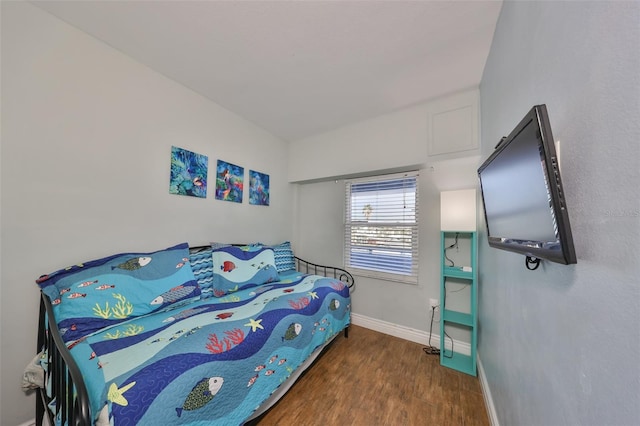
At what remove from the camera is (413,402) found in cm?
159

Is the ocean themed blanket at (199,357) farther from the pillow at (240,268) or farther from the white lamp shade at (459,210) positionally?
the white lamp shade at (459,210)

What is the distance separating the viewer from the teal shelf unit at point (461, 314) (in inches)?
76.2

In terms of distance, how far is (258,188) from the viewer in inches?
112

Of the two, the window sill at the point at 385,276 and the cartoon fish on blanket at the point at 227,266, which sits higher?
the cartoon fish on blanket at the point at 227,266

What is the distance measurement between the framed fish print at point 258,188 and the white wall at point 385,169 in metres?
0.52

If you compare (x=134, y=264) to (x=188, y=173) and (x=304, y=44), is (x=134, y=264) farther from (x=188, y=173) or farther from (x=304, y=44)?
(x=304, y=44)

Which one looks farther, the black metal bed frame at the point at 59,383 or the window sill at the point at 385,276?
the window sill at the point at 385,276

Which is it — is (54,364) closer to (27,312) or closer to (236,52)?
(27,312)

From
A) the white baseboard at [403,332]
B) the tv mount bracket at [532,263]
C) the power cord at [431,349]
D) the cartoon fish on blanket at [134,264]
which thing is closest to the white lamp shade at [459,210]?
the power cord at [431,349]

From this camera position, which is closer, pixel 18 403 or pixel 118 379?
pixel 118 379

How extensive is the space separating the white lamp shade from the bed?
1354 millimetres

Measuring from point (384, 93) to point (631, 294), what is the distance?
2.19 metres

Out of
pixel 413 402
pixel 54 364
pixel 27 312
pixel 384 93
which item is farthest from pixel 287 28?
pixel 413 402

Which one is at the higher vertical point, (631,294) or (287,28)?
(287,28)
